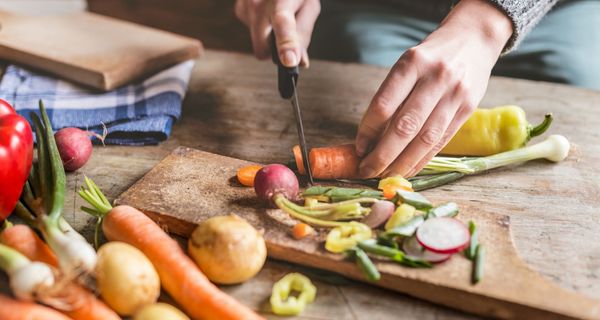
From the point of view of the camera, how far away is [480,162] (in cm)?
160

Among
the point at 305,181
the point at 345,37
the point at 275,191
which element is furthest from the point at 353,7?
the point at 275,191

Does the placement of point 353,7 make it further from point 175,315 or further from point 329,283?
point 175,315

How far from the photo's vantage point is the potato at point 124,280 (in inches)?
43.8

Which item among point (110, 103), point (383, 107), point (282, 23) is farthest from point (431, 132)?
point (110, 103)

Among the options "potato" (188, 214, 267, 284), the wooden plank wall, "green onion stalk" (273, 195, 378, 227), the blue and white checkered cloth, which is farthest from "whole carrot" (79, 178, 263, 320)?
the wooden plank wall

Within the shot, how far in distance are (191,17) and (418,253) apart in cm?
326

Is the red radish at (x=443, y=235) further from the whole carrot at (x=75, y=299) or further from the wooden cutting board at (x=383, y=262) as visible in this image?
the whole carrot at (x=75, y=299)

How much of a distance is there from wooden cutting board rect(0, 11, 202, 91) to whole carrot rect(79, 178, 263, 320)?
0.74 meters

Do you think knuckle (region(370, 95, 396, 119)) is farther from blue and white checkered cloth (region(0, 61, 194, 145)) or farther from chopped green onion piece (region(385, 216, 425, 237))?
blue and white checkered cloth (region(0, 61, 194, 145))

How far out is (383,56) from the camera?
223cm

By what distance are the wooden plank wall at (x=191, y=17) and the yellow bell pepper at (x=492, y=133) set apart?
236 cm

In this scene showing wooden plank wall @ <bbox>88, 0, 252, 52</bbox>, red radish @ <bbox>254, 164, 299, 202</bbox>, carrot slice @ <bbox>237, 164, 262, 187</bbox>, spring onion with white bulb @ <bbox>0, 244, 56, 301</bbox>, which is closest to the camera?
spring onion with white bulb @ <bbox>0, 244, 56, 301</bbox>

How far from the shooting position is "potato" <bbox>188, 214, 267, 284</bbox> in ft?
3.89

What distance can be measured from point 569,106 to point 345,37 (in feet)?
2.58
